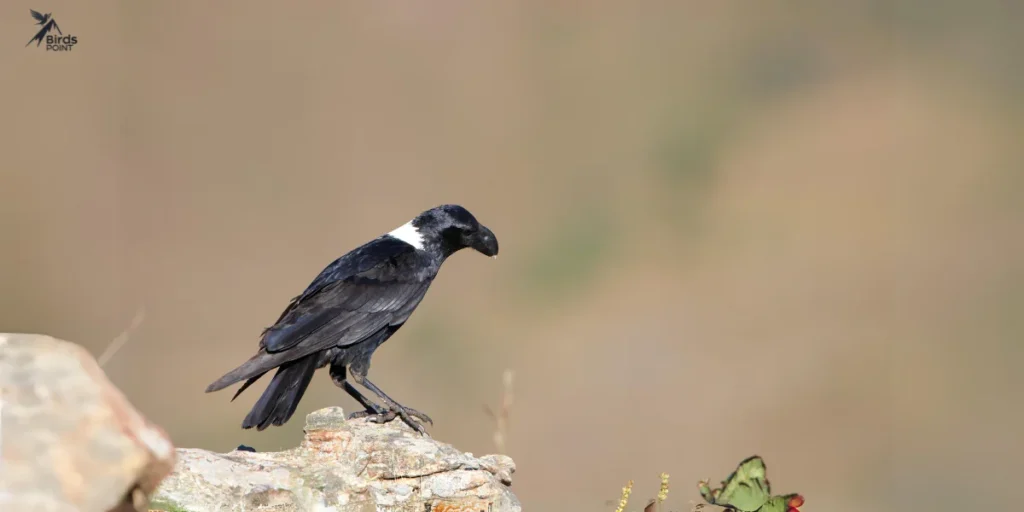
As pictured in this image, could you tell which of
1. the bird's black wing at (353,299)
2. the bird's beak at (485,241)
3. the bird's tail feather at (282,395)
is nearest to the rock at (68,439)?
the bird's tail feather at (282,395)

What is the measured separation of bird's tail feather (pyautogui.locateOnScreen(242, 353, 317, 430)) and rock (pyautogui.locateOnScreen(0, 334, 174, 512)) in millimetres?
2682

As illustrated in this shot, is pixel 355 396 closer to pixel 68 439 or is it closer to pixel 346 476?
pixel 346 476

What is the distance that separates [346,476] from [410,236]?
287 cm

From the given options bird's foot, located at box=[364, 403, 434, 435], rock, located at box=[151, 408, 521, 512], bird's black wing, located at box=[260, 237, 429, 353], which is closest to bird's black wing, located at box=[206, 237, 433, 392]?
bird's black wing, located at box=[260, 237, 429, 353]

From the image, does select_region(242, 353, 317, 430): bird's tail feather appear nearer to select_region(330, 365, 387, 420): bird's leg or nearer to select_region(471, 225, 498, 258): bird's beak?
select_region(330, 365, 387, 420): bird's leg

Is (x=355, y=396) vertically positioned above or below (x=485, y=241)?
below

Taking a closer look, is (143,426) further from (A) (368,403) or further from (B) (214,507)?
(A) (368,403)

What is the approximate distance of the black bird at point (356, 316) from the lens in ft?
22.0

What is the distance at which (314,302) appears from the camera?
7.30 m

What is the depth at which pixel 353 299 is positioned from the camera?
7.36 metres

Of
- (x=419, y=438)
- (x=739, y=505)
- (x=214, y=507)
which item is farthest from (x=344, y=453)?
(x=739, y=505)

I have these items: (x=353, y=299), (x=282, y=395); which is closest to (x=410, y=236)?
(x=353, y=299)

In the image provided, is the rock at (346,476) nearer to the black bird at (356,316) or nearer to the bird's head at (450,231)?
the black bird at (356,316)

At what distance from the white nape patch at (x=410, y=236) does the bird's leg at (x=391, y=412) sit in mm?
1114
